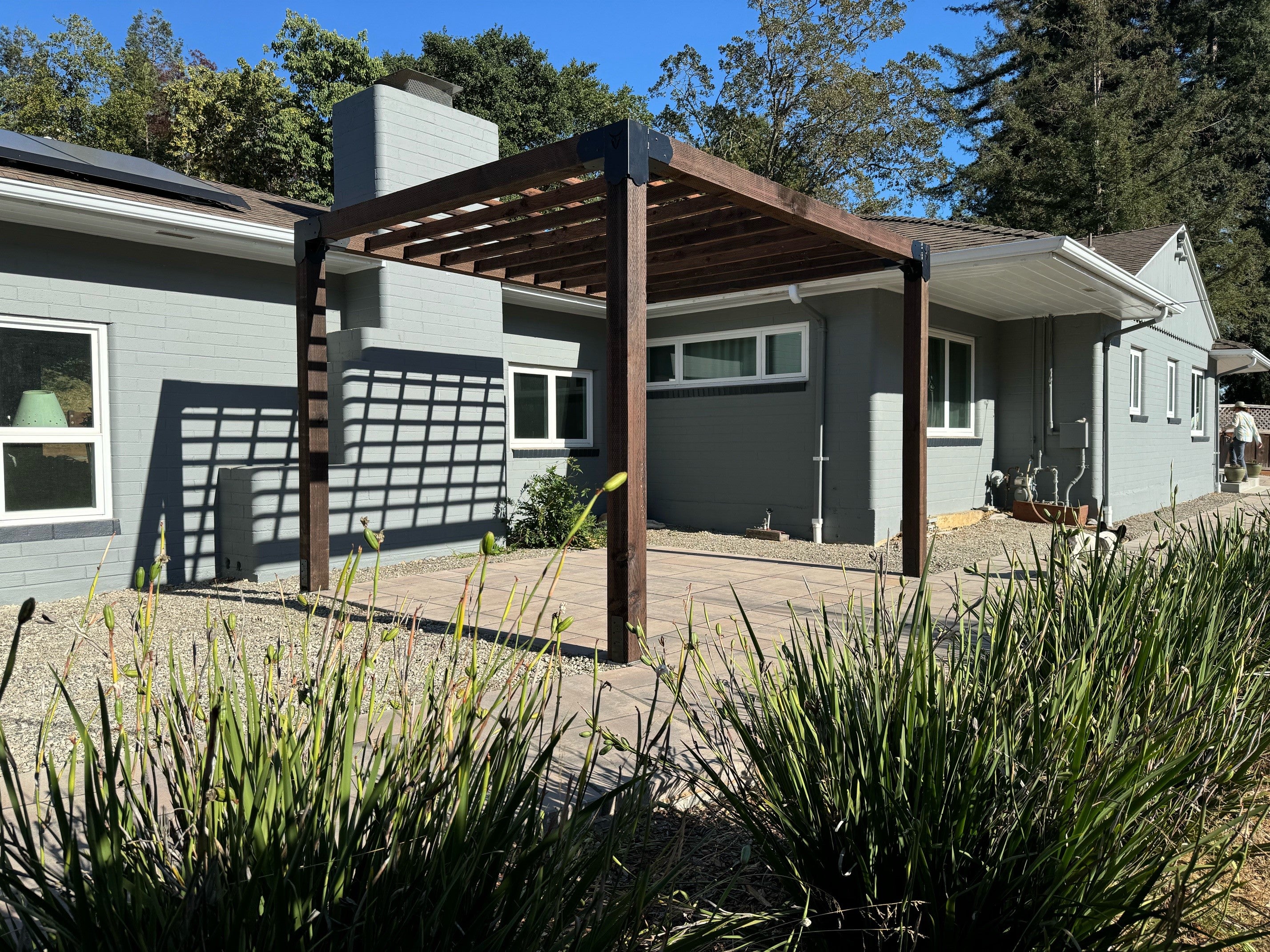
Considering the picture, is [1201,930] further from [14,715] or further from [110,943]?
[14,715]

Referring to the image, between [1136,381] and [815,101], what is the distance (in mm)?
15430

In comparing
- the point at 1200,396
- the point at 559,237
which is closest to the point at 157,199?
the point at 559,237

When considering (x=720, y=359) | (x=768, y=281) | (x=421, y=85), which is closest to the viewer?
(x=768, y=281)

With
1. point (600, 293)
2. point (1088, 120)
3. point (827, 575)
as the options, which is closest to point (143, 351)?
point (600, 293)

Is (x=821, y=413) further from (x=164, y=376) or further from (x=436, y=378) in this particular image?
(x=164, y=376)

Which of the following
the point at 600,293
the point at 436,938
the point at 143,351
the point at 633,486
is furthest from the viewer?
the point at 600,293

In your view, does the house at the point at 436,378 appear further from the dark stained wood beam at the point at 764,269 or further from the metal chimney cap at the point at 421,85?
the dark stained wood beam at the point at 764,269

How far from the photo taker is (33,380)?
6.55 meters

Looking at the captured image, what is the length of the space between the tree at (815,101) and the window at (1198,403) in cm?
1238

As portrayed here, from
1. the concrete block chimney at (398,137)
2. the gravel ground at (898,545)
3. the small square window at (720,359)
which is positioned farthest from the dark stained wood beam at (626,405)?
the small square window at (720,359)

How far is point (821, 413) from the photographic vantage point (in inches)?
400

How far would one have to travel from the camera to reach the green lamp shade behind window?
6465 millimetres

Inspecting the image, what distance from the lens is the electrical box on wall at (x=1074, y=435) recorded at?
11312 millimetres

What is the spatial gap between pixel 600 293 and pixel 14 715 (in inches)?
244
